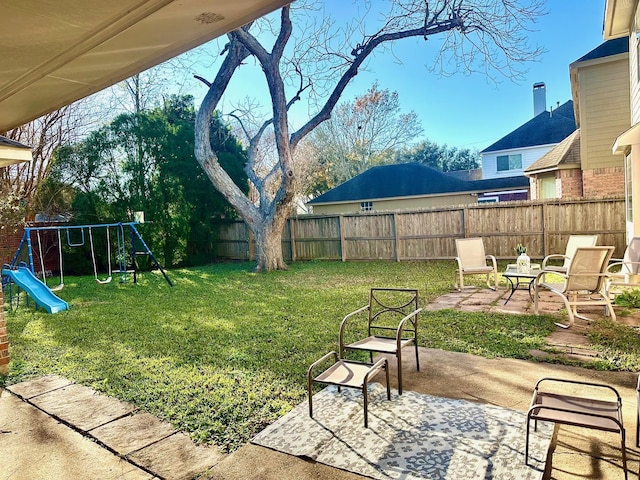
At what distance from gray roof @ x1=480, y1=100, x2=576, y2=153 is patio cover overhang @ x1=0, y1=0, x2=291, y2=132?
2251cm

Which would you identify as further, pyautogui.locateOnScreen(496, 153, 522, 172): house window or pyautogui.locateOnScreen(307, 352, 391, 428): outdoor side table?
pyautogui.locateOnScreen(496, 153, 522, 172): house window

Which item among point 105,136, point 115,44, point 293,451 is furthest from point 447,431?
point 105,136

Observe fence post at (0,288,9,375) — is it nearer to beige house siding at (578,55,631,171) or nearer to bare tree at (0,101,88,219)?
bare tree at (0,101,88,219)

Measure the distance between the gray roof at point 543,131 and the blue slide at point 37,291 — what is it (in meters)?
21.2

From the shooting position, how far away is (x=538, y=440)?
240 cm

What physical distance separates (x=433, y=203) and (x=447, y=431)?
53.5 ft

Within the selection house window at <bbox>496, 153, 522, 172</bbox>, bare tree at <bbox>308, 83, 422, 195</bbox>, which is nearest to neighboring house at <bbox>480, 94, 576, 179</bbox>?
house window at <bbox>496, 153, 522, 172</bbox>

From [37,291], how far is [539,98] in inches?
1025

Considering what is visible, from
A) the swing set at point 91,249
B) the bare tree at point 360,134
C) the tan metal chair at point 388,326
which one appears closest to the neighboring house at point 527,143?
the bare tree at point 360,134

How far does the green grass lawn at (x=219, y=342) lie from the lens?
10.5 feet

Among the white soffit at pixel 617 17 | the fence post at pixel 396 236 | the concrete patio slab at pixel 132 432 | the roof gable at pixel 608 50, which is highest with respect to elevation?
the roof gable at pixel 608 50

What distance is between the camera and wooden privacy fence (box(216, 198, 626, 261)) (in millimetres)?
10000

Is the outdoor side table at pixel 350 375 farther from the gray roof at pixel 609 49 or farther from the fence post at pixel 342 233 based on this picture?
the gray roof at pixel 609 49

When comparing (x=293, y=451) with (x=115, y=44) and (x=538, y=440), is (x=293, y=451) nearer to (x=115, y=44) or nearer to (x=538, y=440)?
(x=538, y=440)
